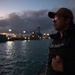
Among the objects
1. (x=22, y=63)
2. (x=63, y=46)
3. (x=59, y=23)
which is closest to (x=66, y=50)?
(x=63, y=46)

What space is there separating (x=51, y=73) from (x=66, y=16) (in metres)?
0.96

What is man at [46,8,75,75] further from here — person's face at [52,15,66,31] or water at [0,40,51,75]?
water at [0,40,51,75]

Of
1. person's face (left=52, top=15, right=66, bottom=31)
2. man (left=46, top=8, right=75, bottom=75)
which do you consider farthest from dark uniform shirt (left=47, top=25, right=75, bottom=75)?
person's face (left=52, top=15, right=66, bottom=31)

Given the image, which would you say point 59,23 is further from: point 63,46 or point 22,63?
point 22,63

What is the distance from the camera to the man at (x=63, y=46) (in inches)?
100

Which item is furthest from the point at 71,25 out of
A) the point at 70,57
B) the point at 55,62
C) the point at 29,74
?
the point at 29,74

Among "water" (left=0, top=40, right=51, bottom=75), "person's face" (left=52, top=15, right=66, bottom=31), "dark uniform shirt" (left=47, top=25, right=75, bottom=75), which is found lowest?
"water" (left=0, top=40, right=51, bottom=75)

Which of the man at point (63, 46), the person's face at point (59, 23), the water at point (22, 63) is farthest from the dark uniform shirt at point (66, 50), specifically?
the water at point (22, 63)

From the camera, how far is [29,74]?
3319 cm

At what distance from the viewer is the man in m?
2.55

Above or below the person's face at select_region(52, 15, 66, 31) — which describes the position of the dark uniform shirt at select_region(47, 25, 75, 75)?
below

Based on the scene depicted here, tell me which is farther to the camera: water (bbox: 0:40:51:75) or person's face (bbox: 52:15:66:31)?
water (bbox: 0:40:51:75)

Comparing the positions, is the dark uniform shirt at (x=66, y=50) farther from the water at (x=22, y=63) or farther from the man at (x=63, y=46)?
the water at (x=22, y=63)

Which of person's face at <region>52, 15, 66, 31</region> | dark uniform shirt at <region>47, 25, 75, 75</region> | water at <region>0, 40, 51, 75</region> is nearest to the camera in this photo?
dark uniform shirt at <region>47, 25, 75, 75</region>
